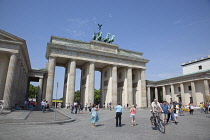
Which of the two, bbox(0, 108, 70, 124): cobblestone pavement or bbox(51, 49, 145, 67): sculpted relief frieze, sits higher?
bbox(51, 49, 145, 67): sculpted relief frieze

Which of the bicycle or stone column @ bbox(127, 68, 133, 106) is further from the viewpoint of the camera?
stone column @ bbox(127, 68, 133, 106)

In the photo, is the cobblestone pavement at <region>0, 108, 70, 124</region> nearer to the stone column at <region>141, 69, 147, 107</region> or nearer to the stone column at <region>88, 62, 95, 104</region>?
the stone column at <region>88, 62, 95, 104</region>

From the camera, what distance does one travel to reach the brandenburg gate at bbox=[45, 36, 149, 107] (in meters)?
33.7

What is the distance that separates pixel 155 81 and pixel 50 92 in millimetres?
34438

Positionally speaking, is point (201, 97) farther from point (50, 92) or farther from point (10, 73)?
point (10, 73)

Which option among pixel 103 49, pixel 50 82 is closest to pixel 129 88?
pixel 103 49

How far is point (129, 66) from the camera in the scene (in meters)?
41.8

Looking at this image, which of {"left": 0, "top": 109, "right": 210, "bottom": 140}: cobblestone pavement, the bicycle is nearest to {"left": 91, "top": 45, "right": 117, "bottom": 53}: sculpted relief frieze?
{"left": 0, "top": 109, "right": 210, "bottom": 140}: cobblestone pavement

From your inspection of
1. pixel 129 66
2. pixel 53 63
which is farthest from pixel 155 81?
pixel 53 63

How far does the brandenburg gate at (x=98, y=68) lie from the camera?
3372 centimetres

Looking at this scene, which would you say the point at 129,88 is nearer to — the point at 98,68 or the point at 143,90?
the point at 143,90

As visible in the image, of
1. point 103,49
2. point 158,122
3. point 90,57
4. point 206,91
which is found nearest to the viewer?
point 158,122

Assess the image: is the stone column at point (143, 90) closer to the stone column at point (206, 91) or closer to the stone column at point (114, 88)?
the stone column at point (114, 88)

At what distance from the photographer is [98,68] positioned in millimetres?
46219
